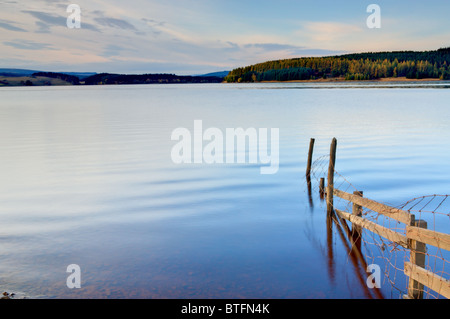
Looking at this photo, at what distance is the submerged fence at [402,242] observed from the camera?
28.9 ft

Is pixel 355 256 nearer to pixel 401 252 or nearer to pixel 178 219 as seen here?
pixel 401 252

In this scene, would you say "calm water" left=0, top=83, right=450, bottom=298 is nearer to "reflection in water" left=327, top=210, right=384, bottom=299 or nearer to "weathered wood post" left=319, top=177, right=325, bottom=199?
"reflection in water" left=327, top=210, right=384, bottom=299

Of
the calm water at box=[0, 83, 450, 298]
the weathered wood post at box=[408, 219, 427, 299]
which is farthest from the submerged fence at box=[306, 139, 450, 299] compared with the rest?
the calm water at box=[0, 83, 450, 298]

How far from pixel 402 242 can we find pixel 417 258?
72 cm

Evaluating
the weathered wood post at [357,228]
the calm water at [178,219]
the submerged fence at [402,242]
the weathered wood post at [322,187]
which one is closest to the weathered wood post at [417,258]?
the submerged fence at [402,242]

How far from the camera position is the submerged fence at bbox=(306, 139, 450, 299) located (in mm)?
8805

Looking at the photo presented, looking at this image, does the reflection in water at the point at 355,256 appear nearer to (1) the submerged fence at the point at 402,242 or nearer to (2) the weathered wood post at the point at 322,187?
(1) the submerged fence at the point at 402,242

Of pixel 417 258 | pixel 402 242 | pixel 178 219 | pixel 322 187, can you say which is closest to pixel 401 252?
pixel 402 242

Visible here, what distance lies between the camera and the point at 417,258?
356 inches

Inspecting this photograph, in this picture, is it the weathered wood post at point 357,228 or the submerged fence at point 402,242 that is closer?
the submerged fence at point 402,242

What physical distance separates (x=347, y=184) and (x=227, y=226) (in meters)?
9.61

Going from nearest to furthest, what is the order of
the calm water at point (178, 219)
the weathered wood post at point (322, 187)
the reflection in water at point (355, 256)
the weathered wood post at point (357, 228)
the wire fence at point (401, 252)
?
the reflection in water at point (355, 256) → the wire fence at point (401, 252) → the calm water at point (178, 219) → the weathered wood post at point (357, 228) → the weathered wood post at point (322, 187)
